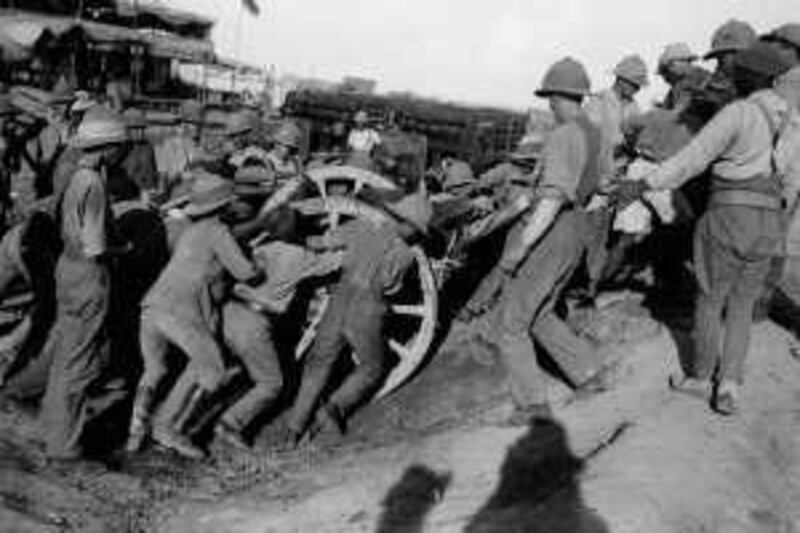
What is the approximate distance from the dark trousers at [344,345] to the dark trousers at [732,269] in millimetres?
2488

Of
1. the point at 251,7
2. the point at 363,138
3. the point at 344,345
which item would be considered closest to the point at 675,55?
the point at 344,345

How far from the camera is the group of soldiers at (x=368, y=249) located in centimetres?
593

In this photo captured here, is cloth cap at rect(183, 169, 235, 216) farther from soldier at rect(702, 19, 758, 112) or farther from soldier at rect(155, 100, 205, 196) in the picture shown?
soldier at rect(702, 19, 758, 112)

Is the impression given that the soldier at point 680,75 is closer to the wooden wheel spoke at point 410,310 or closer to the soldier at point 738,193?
the soldier at point 738,193

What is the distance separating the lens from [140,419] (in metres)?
6.81

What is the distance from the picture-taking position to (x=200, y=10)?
34125 millimetres

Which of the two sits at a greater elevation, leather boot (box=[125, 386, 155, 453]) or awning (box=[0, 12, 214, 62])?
awning (box=[0, 12, 214, 62])

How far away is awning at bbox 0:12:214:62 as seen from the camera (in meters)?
19.0

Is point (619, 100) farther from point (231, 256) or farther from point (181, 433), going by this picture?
point (181, 433)

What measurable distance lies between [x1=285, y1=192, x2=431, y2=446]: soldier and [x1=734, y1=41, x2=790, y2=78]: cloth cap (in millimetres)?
2661

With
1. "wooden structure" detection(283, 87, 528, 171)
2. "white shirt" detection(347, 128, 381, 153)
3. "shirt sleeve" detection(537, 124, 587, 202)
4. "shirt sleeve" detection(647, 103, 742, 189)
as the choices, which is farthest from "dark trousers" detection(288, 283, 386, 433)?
"white shirt" detection(347, 128, 381, 153)

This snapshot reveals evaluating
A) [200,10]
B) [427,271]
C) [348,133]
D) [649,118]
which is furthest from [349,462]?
[200,10]

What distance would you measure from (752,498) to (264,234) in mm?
4041

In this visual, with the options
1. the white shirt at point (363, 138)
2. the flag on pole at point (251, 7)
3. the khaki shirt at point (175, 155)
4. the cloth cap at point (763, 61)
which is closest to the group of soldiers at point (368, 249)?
the cloth cap at point (763, 61)
